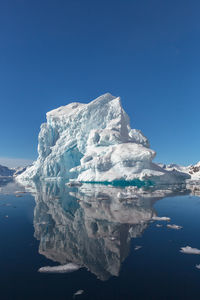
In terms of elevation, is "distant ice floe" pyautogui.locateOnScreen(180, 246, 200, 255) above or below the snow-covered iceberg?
below

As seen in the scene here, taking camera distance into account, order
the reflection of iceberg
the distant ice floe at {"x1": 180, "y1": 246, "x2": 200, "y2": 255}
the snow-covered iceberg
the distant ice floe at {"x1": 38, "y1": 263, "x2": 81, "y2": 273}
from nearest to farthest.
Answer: the distant ice floe at {"x1": 38, "y1": 263, "x2": 81, "y2": 273}, the reflection of iceberg, the distant ice floe at {"x1": 180, "y1": 246, "x2": 200, "y2": 255}, the snow-covered iceberg

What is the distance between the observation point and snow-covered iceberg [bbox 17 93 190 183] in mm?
42656

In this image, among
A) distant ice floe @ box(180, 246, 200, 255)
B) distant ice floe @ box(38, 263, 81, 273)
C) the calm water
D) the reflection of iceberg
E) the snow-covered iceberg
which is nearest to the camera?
the calm water

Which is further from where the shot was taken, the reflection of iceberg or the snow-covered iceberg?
the snow-covered iceberg

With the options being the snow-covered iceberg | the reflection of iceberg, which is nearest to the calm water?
the reflection of iceberg

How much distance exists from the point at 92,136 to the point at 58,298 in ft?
166

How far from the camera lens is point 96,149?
53469 mm

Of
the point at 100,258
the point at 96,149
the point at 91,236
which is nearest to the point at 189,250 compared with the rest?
the point at 100,258

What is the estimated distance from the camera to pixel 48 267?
6.68 metres

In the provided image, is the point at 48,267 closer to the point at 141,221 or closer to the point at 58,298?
the point at 58,298

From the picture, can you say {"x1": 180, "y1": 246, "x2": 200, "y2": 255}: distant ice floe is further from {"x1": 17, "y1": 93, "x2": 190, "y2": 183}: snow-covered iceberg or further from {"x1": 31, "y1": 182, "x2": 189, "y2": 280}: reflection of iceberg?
{"x1": 17, "y1": 93, "x2": 190, "y2": 183}: snow-covered iceberg

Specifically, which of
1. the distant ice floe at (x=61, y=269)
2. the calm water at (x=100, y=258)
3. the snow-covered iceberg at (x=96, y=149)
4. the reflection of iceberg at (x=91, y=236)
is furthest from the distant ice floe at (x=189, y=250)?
the snow-covered iceberg at (x=96, y=149)

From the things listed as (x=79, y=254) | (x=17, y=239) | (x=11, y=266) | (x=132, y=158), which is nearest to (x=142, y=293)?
(x=79, y=254)

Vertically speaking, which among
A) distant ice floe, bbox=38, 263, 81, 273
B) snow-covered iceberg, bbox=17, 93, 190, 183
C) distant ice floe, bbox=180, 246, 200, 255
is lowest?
distant ice floe, bbox=38, 263, 81, 273
